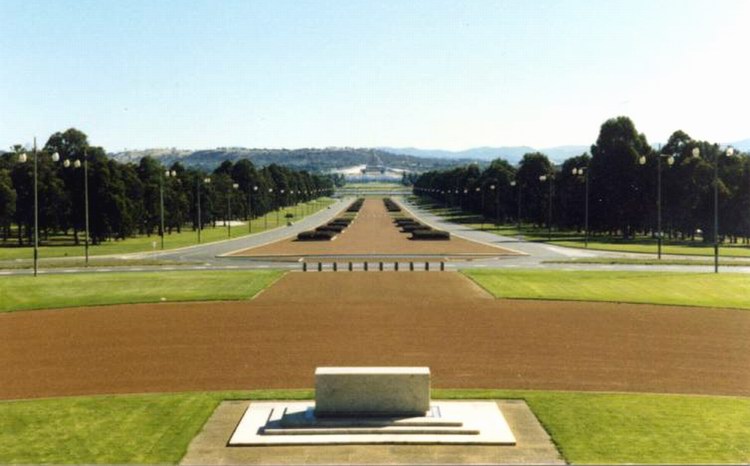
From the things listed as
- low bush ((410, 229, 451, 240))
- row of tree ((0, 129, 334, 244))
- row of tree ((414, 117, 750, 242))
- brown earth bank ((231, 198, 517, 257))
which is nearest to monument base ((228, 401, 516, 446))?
brown earth bank ((231, 198, 517, 257))

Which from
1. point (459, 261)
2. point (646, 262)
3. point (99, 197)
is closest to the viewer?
point (646, 262)

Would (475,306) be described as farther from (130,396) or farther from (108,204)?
(108,204)

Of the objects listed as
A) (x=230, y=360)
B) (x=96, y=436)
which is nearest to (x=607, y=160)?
(x=230, y=360)

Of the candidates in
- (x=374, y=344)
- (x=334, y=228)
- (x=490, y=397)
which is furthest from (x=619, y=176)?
(x=490, y=397)

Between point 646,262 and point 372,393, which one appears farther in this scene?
point 646,262

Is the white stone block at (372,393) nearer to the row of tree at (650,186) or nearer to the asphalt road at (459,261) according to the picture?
the asphalt road at (459,261)

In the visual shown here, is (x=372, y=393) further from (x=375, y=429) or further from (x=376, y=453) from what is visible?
(x=376, y=453)
